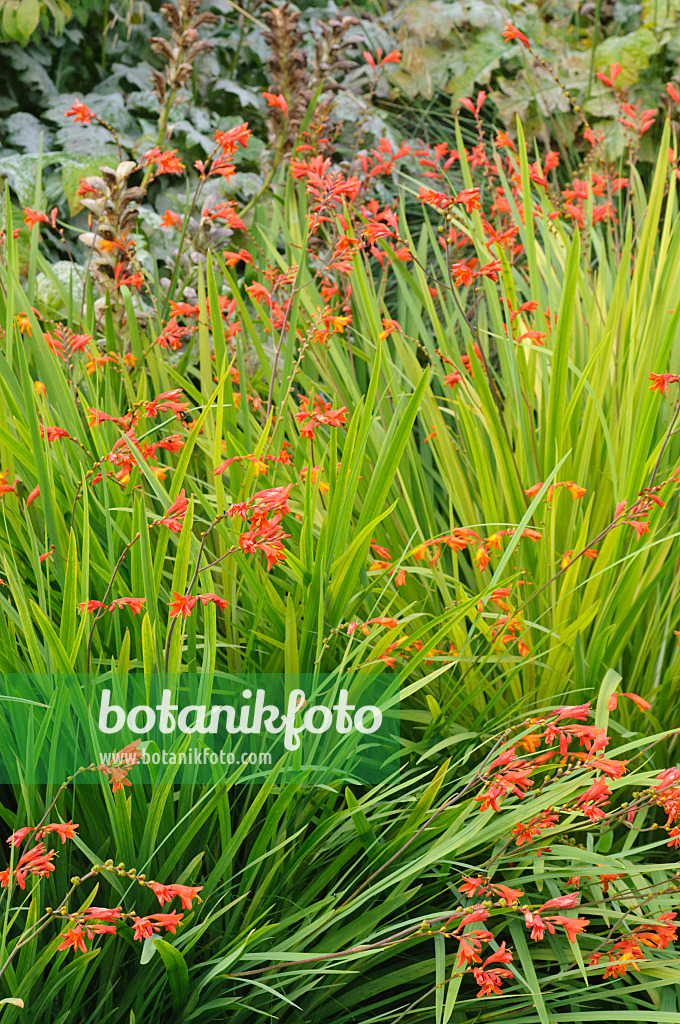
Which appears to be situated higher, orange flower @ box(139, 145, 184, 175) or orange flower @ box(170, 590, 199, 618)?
orange flower @ box(139, 145, 184, 175)

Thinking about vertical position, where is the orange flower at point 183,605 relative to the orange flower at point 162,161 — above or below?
below

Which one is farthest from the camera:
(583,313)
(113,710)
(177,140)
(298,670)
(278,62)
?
(177,140)

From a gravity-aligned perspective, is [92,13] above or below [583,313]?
above

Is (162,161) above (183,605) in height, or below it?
above

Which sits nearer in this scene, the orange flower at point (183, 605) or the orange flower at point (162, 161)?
the orange flower at point (183, 605)

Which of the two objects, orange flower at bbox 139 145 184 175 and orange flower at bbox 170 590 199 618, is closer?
orange flower at bbox 170 590 199 618

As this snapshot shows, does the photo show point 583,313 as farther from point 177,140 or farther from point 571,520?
point 177,140

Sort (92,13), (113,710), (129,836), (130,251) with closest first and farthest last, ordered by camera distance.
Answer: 1. (129,836)
2. (113,710)
3. (130,251)
4. (92,13)

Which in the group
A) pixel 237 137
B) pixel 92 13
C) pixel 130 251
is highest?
pixel 92 13

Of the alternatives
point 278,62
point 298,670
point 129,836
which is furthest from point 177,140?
point 129,836

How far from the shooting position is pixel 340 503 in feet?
4.18

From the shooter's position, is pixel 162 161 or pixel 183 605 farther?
pixel 162 161

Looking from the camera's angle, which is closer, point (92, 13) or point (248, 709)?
point (248, 709)

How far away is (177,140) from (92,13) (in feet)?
3.46
